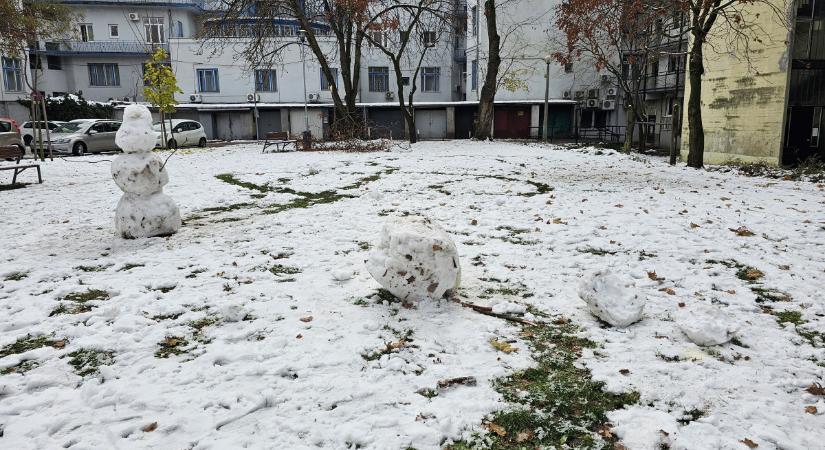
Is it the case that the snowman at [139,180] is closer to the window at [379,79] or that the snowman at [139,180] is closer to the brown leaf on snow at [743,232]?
the brown leaf on snow at [743,232]

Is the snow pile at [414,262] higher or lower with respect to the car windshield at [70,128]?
lower

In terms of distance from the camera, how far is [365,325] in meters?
4.54

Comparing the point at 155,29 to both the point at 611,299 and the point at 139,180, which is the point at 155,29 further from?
the point at 611,299

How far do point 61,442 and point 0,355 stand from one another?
5.11 ft

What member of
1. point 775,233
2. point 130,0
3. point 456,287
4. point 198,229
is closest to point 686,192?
point 775,233

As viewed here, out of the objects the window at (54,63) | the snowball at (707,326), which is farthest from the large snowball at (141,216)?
the window at (54,63)

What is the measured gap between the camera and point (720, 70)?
19.2 metres

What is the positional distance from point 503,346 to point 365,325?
3.79ft

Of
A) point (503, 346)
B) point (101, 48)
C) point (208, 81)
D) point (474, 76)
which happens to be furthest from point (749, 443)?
point (101, 48)

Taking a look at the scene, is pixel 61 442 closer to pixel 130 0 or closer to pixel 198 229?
pixel 198 229

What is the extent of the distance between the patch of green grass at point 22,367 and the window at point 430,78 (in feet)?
132

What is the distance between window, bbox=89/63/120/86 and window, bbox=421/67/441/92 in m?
24.7

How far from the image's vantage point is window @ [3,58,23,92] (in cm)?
3519

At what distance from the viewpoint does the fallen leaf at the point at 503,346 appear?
4.13m
